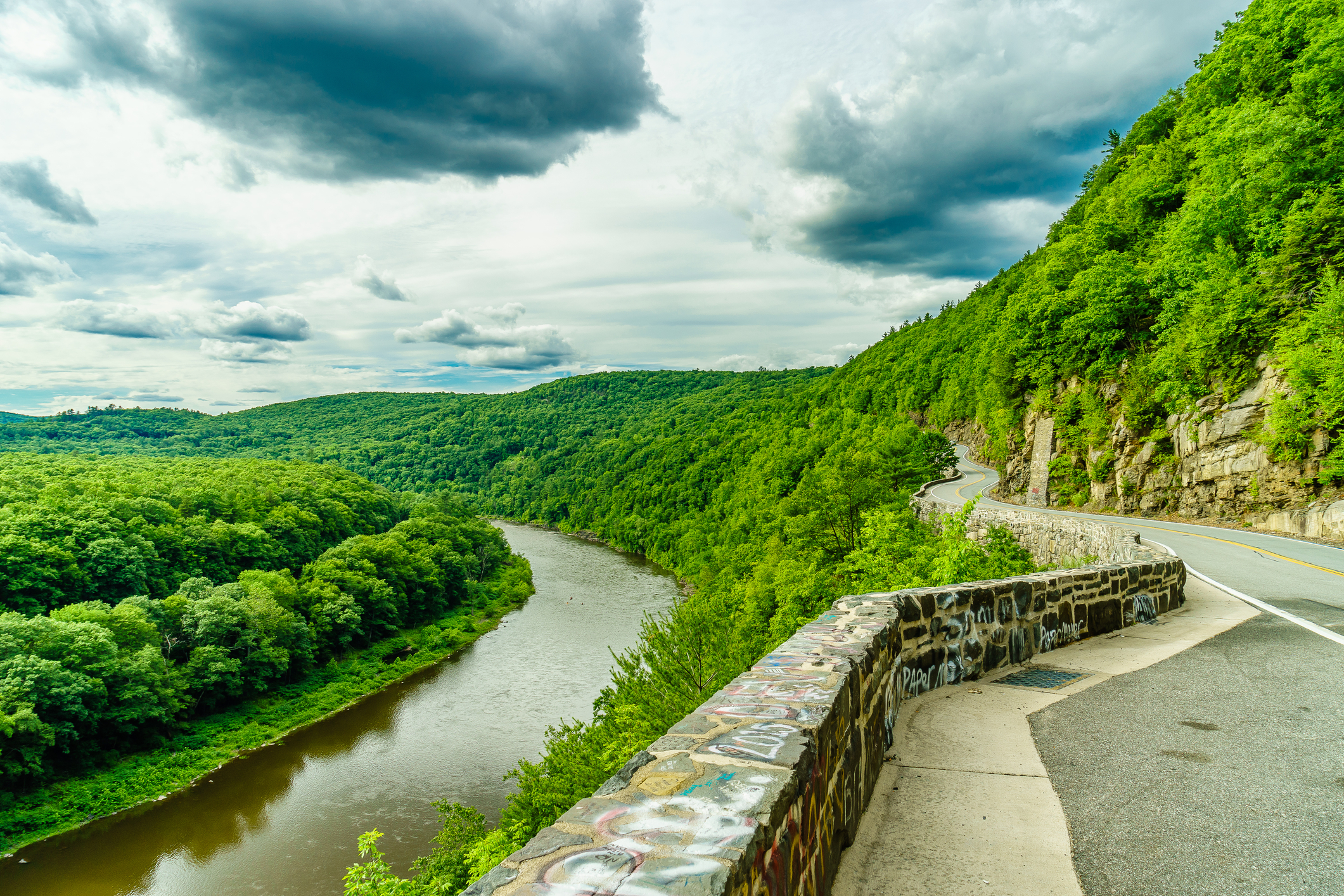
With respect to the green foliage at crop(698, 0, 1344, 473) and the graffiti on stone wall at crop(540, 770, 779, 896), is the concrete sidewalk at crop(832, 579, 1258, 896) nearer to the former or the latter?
the graffiti on stone wall at crop(540, 770, 779, 896)

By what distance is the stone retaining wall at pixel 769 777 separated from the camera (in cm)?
195

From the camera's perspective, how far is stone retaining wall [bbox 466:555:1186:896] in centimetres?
195

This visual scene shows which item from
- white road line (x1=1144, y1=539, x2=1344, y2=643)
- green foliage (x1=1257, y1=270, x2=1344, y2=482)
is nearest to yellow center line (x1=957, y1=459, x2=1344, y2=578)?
white road line (x1=1144, y1=539, x2=1344, y2=643)

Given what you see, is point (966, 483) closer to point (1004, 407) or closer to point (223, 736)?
point (1004, 407)

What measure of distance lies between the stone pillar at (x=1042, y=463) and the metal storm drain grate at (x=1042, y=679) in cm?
2557

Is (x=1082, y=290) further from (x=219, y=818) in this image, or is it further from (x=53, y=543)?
(x=53, y=543)

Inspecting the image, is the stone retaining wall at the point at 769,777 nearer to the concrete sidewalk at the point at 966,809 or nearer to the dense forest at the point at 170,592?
the concrete sidewalk at the point at 966,809

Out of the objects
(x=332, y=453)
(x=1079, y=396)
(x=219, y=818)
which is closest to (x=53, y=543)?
(x=219, y=818)

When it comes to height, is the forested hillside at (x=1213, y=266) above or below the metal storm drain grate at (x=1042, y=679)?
above

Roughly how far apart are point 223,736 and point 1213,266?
46.2 m

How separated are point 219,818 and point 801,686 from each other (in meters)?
31.7

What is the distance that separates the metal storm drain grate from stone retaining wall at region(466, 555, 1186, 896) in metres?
0.57

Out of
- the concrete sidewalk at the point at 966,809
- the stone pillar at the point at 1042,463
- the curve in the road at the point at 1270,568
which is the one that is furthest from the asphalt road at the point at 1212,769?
the stone pillar at the point at 1042,463

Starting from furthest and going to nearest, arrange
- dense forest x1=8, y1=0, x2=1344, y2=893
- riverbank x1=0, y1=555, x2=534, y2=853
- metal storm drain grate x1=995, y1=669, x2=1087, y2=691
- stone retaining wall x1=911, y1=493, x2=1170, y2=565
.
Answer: riverbank x1=0, y1=555, x2=534, y2=853, dense forest x1=8, y1=0, x2=1344, y2=893, stone retaining wall x1=911, y1=493, x2=1170, y2=565, metal storm drain grate x1=995, y1=669, x2=1087, y2=691
